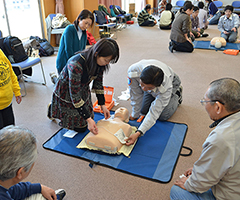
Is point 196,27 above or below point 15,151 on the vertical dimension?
below

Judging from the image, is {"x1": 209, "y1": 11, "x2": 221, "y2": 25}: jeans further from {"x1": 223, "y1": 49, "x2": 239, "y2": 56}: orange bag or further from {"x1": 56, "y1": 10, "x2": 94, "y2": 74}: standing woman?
{"x1": 56, "y1": 10, "x2": 94, "y2": 74}: standing woman

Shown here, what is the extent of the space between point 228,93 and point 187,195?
0.67m

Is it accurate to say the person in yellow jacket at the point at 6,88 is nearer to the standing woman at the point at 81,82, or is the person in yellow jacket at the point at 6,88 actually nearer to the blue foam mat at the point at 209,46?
the standing woman at the point at 81,82

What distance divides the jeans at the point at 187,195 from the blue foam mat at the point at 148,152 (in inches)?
11.5

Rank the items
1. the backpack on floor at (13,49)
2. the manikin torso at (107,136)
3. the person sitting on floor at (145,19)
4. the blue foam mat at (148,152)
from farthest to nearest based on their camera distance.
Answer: the person sitting on floor at (145,19)
the backpack on floor at (13,49)
the manikin torso at (107,136)
the blue foam mat at (148,152)

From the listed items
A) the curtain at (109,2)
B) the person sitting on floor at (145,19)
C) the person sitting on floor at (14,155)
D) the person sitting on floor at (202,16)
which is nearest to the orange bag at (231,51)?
the person sitting on floor at (202,16)

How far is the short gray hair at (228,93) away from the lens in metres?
1.09

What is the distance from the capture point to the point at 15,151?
0.86 metres

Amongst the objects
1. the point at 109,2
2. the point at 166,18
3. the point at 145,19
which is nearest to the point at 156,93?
the point at 166,18

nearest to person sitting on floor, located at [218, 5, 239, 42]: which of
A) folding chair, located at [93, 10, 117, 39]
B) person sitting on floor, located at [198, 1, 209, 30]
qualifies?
person sitting on floor, located at [198, 1, 209, 30]

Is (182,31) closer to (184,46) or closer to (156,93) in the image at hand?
(184,46)

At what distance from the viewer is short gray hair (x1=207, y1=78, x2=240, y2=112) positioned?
1.09 m

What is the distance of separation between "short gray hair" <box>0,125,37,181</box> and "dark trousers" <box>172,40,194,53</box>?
461cm

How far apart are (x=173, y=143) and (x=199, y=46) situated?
4038 mm
